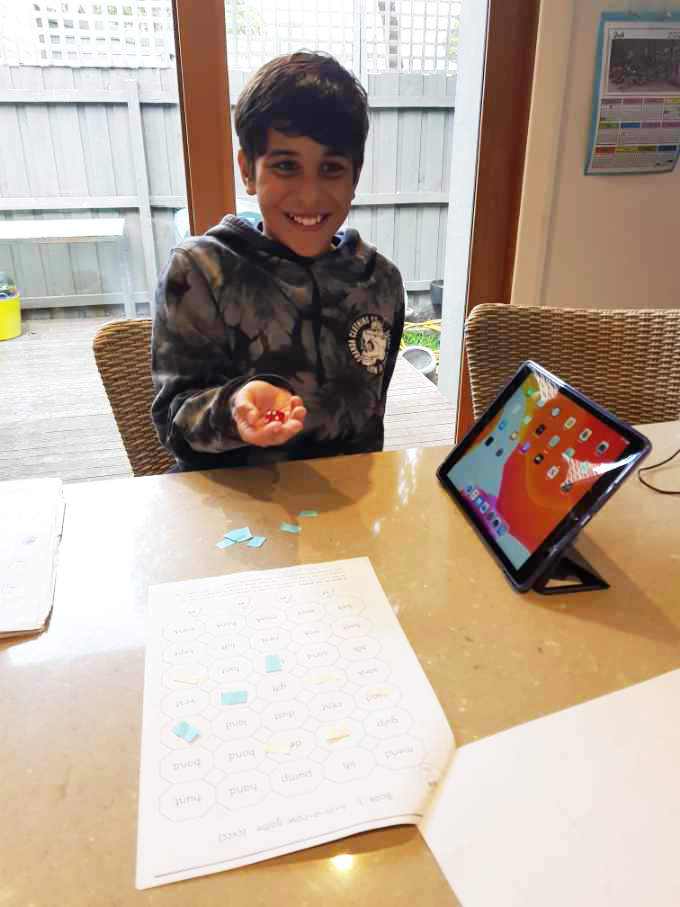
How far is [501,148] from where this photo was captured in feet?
6.96

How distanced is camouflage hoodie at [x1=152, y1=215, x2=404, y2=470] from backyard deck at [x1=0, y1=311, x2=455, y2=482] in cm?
146

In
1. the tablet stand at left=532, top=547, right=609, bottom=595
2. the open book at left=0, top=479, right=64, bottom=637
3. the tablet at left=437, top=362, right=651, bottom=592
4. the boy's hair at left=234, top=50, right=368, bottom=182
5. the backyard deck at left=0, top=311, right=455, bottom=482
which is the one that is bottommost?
the backyard deck at left=0, top=311, right=455, bottom=482

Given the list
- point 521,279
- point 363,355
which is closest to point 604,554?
point 363,355

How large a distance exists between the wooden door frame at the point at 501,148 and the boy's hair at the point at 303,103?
4.34ft

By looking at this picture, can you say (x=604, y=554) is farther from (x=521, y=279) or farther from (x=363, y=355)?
(x=521, y=279)

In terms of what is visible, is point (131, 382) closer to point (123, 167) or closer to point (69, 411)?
point (69, 411)

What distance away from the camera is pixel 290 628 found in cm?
63

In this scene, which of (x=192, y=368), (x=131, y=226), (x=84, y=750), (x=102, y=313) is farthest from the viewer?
(x=102, y=313)

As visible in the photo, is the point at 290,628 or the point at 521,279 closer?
the point at 290,628

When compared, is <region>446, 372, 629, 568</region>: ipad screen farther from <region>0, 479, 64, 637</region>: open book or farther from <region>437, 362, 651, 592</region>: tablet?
<region>0, 479, 64, 637</region>: open book

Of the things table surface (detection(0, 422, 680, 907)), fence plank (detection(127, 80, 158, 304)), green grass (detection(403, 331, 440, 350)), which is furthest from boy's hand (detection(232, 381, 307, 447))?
green grass (detection(403, 331, 440, 350))

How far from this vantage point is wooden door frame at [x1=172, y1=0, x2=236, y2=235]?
5.56ft

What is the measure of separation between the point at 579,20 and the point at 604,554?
73.2 inches

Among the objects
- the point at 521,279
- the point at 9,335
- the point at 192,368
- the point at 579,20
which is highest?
the point at 579,20
